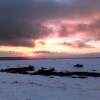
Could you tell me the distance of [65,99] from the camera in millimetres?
21656

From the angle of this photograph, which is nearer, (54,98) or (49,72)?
(54,98)

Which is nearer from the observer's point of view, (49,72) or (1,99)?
(1,99)

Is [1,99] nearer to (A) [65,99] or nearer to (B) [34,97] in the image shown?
(B) [34,97]

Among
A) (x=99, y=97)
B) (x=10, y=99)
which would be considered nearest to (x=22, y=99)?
(x=10, y=99)

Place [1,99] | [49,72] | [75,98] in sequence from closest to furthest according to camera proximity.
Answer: [1,99] < [75,98] < [49,72]

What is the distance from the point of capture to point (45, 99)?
21469 millimetres

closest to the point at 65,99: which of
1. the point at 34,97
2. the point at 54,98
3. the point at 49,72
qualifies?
the point at 54,98

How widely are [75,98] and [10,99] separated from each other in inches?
185

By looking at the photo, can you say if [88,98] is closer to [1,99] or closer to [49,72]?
[1,99]

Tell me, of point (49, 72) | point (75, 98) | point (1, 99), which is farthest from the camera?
point (49, 72)

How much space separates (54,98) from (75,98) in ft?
5.07

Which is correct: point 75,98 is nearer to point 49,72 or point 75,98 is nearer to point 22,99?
point 22,99

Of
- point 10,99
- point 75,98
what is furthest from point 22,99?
point 75,98

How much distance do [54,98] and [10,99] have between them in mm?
3156
